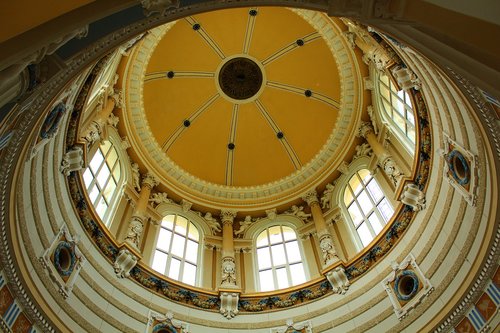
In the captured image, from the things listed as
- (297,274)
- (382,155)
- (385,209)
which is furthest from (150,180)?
(385,209)

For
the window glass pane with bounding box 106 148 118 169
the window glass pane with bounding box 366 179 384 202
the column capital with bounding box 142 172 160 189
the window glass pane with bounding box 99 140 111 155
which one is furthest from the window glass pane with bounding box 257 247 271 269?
the window glass pane with bounding box 99 140 111 155

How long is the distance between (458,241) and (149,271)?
363 inches

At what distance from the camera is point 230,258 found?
18.5 metres

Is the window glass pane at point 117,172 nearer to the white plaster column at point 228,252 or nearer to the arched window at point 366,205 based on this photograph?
the white plaster column at point 228,252

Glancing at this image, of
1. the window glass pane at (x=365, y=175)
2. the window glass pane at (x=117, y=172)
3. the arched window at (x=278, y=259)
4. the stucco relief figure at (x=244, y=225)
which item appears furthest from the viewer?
the stucco relief figure at (x=244, y=225)

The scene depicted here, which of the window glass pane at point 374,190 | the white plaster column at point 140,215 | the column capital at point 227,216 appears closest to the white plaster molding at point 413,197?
the window glass pane at point 374,190

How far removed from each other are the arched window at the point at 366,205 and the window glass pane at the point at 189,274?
6.16 m

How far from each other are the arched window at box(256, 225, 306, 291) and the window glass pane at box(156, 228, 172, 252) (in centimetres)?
356

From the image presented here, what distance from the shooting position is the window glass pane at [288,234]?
20.3 meters

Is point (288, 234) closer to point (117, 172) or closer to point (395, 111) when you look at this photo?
point (395, 111)

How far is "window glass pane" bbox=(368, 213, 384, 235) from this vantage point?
1718cm

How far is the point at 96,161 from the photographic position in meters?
17.6

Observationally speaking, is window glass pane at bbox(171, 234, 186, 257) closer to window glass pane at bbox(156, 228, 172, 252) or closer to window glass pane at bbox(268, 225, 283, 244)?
window glass pane at bbox(156, 228, 172, 252)

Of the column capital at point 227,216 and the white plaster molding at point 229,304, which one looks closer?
the white plaster molding at point 229,304
